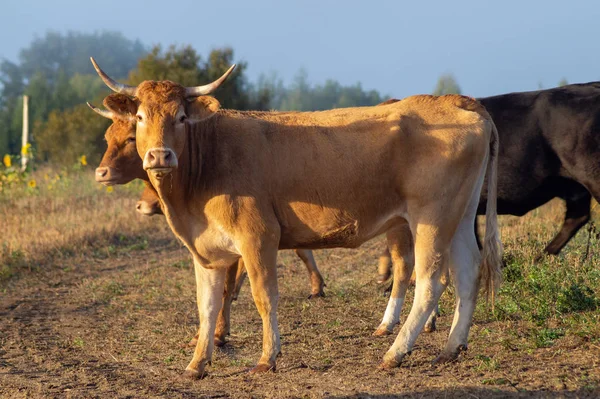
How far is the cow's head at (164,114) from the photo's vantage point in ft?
18.3

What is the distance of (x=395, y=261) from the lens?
24.6 feet

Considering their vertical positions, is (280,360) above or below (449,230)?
below

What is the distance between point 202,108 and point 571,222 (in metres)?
4.95

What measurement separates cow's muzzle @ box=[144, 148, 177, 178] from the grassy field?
1543 millimetres

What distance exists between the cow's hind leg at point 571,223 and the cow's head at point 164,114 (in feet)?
15.7

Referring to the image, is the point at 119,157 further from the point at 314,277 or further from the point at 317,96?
the point at 317,96

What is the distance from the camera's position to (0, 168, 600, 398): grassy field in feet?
18.4

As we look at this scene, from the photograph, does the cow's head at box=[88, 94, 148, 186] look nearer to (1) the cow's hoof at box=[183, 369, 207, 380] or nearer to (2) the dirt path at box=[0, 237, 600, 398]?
(2) the dirt path at box=[0, 237, 600, 398]

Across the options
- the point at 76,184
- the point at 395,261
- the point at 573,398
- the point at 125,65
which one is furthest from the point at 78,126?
the point at 125,65

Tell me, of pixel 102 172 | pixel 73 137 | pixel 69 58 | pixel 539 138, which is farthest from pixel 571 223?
pixel 69 58

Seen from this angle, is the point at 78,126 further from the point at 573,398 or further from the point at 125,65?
the point at 125,65

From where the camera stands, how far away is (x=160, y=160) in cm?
552

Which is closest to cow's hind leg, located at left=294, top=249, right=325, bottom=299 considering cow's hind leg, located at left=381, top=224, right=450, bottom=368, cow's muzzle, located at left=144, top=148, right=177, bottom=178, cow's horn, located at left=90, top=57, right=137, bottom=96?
cow's hind leg, located at left=381, top=224, right=450, bottom=368

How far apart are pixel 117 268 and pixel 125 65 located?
147514mm
